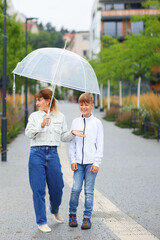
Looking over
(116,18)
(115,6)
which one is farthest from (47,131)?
(115,6)

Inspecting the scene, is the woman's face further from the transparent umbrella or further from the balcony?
the balcony

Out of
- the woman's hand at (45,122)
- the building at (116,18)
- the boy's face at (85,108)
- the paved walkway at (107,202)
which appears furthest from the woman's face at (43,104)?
the building at (116,18)

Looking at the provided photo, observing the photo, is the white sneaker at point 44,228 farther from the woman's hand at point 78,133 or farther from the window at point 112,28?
the window at point 112,28

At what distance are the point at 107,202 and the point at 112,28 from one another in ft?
176

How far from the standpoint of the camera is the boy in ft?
15.7

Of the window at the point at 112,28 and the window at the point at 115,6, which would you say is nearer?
the window at the point at 112,28

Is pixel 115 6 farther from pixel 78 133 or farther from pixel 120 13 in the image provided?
pixel 78 133

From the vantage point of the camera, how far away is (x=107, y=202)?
6.10 metres

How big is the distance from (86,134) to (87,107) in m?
0.31

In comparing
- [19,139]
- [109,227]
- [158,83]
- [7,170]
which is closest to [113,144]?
[19,139]

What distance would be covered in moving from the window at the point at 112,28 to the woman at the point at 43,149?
53.9m

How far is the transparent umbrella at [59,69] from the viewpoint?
15.8 feet

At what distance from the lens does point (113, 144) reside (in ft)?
46.9

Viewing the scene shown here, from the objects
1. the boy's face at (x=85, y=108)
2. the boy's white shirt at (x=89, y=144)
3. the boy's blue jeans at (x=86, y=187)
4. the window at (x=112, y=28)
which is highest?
the window at (x=112, y=28)
